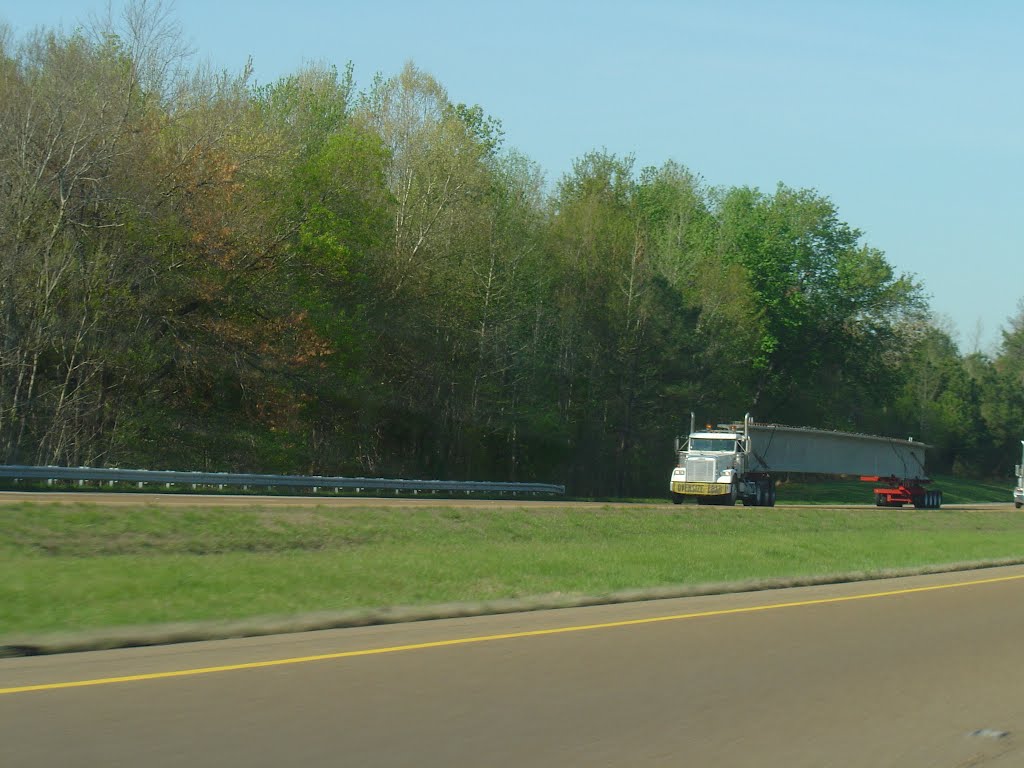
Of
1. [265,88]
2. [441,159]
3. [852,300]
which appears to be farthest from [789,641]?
[852,300]

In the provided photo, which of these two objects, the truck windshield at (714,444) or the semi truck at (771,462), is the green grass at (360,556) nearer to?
the semi truck at (771,462)

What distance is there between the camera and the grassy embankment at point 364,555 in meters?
14.7

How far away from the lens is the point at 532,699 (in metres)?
9.29

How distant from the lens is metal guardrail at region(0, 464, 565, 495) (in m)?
31.1

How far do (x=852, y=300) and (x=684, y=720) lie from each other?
7679 cm

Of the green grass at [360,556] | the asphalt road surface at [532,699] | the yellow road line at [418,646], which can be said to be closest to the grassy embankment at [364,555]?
the green grass at [360,556]

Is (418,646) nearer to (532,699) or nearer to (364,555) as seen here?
(532,699)

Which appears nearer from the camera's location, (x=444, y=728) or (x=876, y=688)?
(x=444, y=728)

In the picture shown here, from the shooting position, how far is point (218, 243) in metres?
40.7

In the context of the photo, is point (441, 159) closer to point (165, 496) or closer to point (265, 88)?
point (265, 88)

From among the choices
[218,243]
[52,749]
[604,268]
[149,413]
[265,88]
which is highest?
[265,88]

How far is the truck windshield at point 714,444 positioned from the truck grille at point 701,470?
0.78 metres

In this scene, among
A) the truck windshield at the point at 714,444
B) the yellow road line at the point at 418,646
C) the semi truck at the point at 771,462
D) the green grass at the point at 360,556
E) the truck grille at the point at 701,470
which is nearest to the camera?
the yellow road line at the point at 418,646

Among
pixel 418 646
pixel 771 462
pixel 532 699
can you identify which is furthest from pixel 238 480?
pixel 532 699
